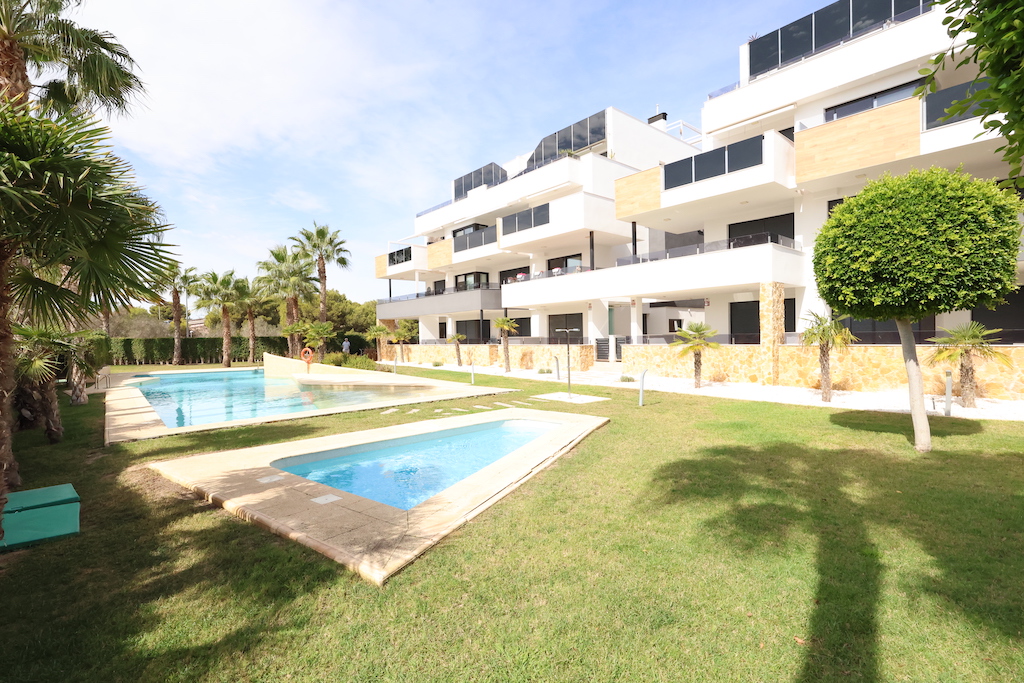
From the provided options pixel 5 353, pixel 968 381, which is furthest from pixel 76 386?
pixel 968 381

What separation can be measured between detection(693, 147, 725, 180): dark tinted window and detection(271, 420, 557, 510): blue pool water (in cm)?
1396

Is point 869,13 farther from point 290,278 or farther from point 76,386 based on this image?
point 290,278

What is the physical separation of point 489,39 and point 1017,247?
12.8 m

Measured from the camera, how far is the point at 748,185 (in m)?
18.0

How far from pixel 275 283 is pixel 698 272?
1196 inches

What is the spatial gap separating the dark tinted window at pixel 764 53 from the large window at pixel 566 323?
14874 mm

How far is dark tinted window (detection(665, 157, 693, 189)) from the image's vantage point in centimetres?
1989

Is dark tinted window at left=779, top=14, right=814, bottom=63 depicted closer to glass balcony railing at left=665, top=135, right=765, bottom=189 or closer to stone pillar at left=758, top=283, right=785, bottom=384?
glass balcony railing at left=665, top=135, right=765, bottom=189

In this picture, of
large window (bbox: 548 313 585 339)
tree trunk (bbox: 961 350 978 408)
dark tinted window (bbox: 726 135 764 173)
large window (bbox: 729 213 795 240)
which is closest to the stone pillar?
large window (bbox: 729 213 795 240)

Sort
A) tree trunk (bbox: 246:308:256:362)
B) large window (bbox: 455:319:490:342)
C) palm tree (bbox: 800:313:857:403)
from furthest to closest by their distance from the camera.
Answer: tree trunk (bbox: 246:308:256:362) → large window (bbox: 455:319:490:342) → palm tree (bbox: 800:313:857:403)

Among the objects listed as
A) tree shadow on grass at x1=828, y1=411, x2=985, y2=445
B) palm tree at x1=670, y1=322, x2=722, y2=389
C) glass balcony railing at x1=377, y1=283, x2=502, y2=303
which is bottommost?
tree shadow on grass at x1=828, y1=411, x2=985, y2=445

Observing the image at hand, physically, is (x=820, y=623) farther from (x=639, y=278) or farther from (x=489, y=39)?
(x=639, y=278)

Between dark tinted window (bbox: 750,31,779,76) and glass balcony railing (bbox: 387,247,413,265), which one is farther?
glass balcony railing (bbox: 387,247,413,265)

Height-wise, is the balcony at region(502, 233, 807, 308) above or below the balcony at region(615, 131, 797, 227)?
below
